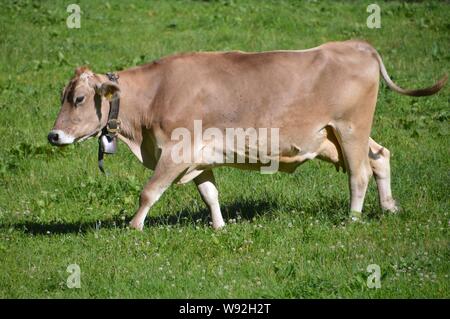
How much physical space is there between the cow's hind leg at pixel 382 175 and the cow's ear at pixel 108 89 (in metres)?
3.07

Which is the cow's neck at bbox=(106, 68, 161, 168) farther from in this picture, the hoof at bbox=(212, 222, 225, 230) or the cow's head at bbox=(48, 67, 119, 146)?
the hoof at bbox=(212, 222, 225, 230)

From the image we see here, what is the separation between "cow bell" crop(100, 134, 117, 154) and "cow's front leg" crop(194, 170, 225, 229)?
3.45 feet

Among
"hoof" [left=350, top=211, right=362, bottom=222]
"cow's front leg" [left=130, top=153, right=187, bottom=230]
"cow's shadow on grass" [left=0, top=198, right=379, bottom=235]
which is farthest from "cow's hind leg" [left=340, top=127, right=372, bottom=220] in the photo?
"cow's front leg" [left=130, top=153, right=187, bottom=230]

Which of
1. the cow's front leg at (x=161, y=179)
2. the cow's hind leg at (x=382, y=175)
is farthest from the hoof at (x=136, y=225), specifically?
the cow's hind leg at (x=382, y=175)

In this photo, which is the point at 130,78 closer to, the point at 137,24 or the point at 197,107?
the point at 197,107

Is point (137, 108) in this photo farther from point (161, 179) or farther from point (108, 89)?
point (161, 179)

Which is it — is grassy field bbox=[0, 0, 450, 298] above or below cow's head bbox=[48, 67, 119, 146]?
below

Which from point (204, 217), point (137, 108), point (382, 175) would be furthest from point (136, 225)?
point (382, 175)

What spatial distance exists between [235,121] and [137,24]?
432 inches

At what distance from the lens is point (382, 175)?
10.6 meters

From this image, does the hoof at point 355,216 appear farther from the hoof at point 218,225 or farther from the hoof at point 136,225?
the hoof at point 136,225

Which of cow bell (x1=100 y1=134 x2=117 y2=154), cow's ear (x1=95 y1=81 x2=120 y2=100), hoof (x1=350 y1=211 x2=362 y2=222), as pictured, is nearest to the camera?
cow's ear (x1=95 y1=81 x2=120 y2=100)

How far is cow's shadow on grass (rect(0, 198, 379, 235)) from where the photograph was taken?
10.5 m
